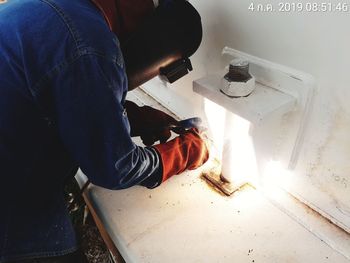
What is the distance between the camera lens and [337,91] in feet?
2.28

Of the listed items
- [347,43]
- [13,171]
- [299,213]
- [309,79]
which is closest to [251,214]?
[299,213]

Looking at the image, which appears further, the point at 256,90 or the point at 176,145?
the point at 176,145

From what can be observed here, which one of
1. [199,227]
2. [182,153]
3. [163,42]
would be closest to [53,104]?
[163,42]

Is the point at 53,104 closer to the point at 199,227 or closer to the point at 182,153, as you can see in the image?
the point at 182,153

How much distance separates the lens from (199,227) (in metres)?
0.88

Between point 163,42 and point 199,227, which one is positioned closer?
point 163,42

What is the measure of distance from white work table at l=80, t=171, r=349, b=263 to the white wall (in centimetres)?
12

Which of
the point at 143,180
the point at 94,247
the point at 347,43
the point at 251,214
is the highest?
the point at 347,43

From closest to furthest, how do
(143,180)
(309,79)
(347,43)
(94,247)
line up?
(347,43) → (309,79) → (143,180) → (94,247)

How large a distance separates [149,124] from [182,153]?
0.60ft

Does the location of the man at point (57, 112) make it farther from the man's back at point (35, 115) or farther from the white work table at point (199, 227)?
the white work table at point (199, 227)

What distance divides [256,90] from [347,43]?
0.24 m

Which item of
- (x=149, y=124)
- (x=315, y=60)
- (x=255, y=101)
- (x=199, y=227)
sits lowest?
(x=199, y=227)

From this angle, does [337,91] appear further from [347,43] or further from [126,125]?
[126,125]
